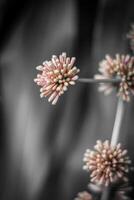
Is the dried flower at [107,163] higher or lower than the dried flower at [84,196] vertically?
higher

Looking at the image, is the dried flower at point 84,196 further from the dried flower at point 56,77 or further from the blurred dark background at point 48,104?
the dried flower at point 56,77

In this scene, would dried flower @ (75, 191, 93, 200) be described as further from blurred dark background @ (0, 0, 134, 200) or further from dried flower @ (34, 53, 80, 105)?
dried flower @ (34, 53, 80, 105)

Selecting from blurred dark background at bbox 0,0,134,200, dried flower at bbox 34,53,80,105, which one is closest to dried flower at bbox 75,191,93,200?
blurred dark background at bbox 0,0,134,200

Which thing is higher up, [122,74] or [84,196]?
[122,74]

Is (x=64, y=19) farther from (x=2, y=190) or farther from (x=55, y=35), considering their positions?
(x=2, y=190)

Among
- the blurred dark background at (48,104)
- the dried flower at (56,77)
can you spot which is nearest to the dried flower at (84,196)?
the blurred dark background at (48,104)

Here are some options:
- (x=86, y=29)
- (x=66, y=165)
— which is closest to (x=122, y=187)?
(x=66, y=165)
